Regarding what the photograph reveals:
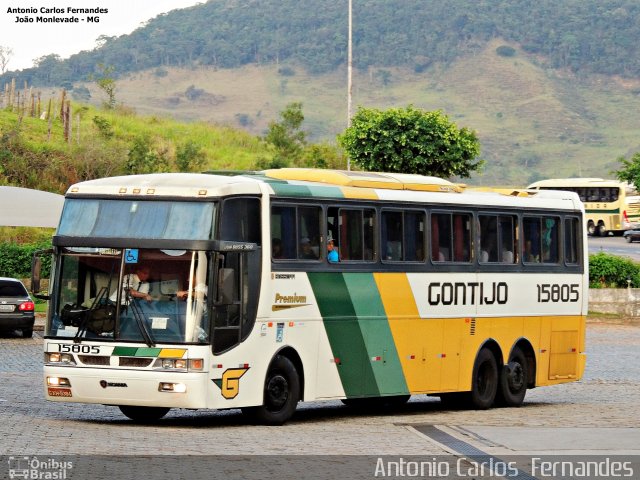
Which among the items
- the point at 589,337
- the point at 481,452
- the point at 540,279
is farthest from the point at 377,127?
the point at 481,452

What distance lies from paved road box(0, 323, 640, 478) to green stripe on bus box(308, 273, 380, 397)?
21.5 inches

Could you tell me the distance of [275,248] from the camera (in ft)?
62.3

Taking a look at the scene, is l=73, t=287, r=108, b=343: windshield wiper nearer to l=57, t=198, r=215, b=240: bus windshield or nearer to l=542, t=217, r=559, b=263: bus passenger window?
l=57, t=198, r=215, b=240: bus windshield

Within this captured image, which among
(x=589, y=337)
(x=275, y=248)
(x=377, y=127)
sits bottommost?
(x=589, y=337)

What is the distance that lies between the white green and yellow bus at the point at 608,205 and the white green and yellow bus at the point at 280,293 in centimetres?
6690

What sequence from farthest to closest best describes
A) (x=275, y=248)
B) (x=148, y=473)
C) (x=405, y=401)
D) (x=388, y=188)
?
1. (x=405, y=401)
2. (x=388, y=188)
3. (x=275, y=248)
4. (x=148, y=473)

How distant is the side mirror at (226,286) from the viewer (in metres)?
18.0

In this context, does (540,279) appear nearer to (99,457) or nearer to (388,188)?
(388,188)

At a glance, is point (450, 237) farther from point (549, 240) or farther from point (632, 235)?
point (632, 235)

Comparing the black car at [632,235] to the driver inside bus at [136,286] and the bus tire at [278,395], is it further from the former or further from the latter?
the driver inside bus at [136,286]

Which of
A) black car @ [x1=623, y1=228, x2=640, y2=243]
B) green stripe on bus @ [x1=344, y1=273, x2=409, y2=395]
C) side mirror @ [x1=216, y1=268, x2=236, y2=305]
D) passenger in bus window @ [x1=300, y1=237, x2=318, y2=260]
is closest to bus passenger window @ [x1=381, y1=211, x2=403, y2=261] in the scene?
green stripe on bus @ [x1=344, y1=273, x2=409, y2=395]

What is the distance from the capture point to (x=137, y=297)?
17.9 m

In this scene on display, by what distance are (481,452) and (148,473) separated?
4211 millimetres

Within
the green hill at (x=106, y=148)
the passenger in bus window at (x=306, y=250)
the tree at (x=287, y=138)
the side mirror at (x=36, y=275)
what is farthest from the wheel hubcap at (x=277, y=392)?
the tree at (x=287, y=138)
